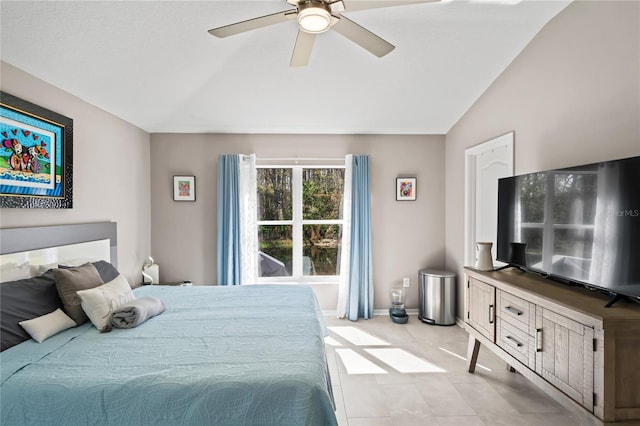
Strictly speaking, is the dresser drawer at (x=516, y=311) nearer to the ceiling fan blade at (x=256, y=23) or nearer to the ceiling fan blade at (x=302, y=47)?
the ceiling fan blade at (x=302, y=47)

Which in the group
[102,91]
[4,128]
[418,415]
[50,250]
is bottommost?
[418,415]

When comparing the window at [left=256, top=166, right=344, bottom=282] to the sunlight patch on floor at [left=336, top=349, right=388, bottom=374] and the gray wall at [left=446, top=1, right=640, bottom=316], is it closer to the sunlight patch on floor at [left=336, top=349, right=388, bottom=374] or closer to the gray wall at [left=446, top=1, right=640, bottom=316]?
the sunlight patch on floor at [left=336, top=349, right=388, bottom=374]

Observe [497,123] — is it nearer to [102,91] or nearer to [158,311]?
[158,311]

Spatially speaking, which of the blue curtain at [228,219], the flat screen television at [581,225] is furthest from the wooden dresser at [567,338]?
the blue curtain at [228,219]

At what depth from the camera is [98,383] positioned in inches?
58.2

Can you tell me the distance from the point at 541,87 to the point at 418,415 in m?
2.62

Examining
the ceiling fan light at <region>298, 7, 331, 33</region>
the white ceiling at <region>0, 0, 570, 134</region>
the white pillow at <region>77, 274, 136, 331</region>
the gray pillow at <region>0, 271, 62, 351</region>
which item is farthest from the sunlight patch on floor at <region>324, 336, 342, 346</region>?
the ceiling fan light at <region>298, 7, 331, 33</region>

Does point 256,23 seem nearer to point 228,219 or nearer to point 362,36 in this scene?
point 362,36

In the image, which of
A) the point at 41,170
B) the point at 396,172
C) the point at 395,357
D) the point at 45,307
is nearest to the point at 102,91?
the point at 41,170

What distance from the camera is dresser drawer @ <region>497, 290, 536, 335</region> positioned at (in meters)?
2.09

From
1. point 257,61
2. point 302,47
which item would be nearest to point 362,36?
point 302,47

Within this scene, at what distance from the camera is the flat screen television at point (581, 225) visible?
168 cm

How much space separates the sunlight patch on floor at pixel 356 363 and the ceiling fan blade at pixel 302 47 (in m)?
2.50

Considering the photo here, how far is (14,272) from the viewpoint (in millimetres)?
2191
